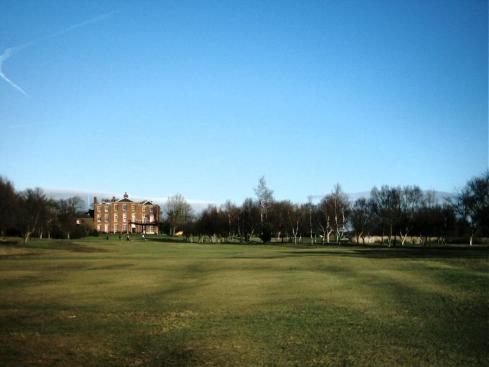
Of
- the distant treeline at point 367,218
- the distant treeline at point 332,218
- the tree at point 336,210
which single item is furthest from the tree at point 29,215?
the tree at point 336,210

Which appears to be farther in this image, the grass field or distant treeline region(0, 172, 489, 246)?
distant treeline region(0, 172, 489, 246)

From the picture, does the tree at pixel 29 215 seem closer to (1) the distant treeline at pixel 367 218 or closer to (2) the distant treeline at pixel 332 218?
(2) the distant treeline at pixel 332 218

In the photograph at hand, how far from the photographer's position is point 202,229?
468 ft

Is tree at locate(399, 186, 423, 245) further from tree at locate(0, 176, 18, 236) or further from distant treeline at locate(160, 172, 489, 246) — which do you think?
tree at locate(0, 176, 18, 236)

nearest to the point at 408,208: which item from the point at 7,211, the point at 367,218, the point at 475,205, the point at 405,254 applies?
the point at 367,218

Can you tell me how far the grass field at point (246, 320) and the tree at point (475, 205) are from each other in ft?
211

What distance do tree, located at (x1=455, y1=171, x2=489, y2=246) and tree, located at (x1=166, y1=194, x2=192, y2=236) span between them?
92.2m

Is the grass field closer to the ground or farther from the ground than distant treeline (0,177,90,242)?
closer to the ground

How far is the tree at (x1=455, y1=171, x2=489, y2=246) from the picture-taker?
94.5 meters

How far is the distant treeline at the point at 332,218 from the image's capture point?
101m

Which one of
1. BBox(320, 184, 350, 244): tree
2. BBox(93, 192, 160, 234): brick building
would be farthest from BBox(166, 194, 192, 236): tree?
BBox(320, 184, 350, 244): tree

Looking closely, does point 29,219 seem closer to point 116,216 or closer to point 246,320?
point 246,320

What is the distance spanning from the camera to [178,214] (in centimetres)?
18488

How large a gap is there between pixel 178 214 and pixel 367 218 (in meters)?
76.0
